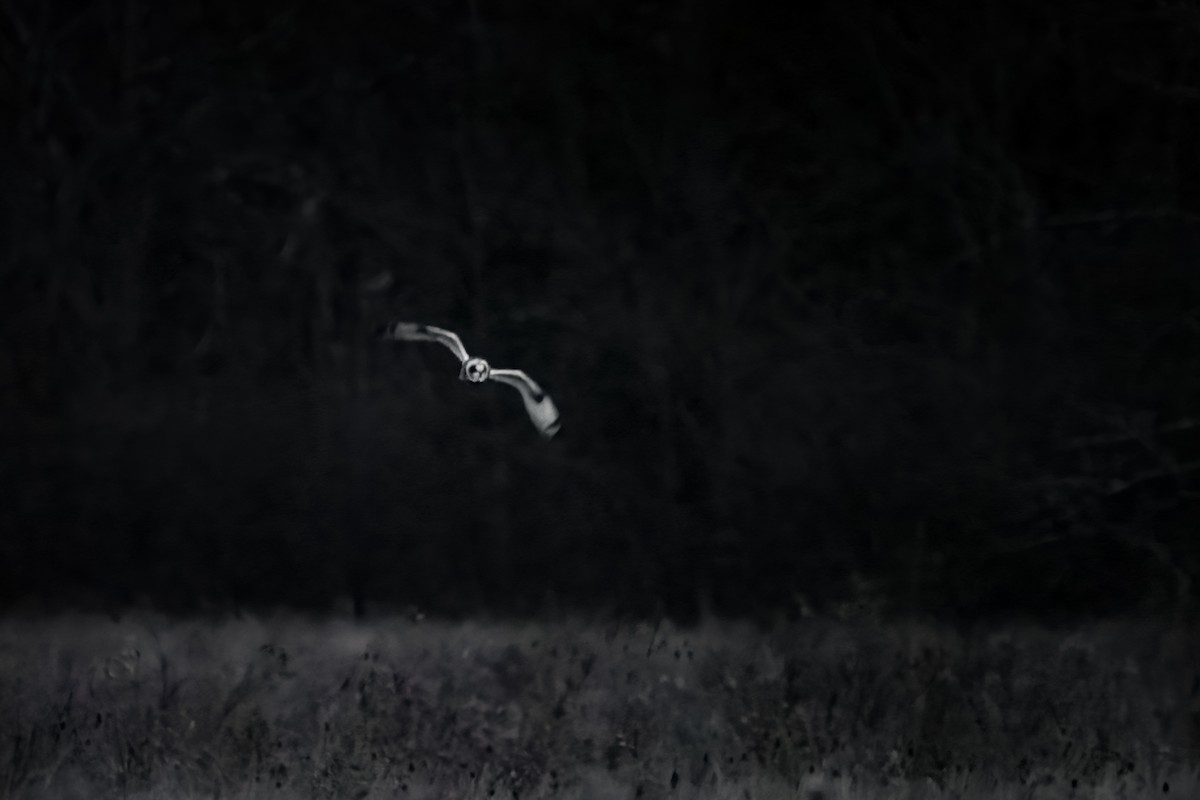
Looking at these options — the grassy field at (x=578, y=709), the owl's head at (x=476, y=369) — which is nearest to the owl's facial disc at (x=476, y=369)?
the owl's head at (x=476, y=369)

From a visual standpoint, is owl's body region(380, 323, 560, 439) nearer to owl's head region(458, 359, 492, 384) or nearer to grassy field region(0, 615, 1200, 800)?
owl's head region(458, 359, 492, 384)

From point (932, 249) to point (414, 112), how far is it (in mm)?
1233

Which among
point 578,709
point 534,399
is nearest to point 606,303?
point 534,399

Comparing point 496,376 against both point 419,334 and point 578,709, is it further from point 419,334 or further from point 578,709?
point 578,709

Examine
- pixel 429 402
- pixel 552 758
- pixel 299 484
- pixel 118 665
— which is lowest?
pixel 552 758

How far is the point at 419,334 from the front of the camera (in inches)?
113

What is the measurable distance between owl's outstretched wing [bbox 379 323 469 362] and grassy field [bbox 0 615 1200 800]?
2.16 ft

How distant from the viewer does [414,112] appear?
112 inches

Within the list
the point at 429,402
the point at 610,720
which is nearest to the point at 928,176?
the point at 429,402

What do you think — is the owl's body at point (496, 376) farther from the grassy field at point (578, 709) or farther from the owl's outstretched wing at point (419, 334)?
the grassy field at point (578, 709)

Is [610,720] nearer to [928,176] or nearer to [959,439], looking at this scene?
[959,439]

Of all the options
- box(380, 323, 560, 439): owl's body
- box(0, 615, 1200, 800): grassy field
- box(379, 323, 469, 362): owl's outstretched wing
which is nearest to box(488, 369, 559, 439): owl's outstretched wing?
box(380, 323, 560, 439): owl's body

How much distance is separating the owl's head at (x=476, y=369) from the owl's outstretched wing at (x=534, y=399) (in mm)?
20

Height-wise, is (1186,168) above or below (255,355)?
above
